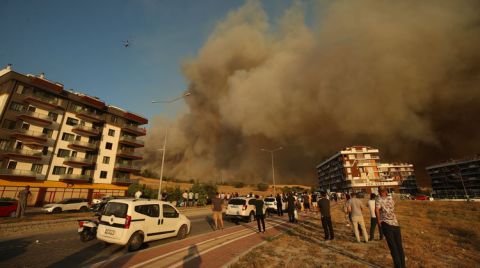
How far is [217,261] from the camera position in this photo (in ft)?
21.4

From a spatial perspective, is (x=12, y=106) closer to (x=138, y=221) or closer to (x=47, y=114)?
(x=47, y=114)

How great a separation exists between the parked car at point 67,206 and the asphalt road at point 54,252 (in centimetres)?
1726

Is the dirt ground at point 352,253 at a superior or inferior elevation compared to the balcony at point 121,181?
inferior

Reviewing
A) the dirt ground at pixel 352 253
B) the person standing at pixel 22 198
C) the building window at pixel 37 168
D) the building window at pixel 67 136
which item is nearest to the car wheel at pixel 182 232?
the dirt ground at pixel 352 253

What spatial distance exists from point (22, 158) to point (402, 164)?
150712 mm

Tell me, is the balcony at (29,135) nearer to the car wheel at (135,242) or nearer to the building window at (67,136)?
the building window at (67,136)

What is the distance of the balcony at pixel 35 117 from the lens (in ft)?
117

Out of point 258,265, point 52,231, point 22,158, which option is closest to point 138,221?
point 258,265

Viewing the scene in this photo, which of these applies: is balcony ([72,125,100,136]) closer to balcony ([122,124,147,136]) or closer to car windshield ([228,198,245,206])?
balcony ([122,124,147,136])

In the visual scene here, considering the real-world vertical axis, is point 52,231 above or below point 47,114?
below

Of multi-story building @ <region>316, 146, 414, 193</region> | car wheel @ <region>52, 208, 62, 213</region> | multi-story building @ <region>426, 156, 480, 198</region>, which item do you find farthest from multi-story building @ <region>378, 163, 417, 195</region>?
car wheel @ <region>52, 208, 62, 213</region>

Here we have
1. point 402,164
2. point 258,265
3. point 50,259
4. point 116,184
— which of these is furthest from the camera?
point 402,164

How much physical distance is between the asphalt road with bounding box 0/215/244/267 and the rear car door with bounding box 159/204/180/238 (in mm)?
581

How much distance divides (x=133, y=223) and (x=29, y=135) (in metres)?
40.2
